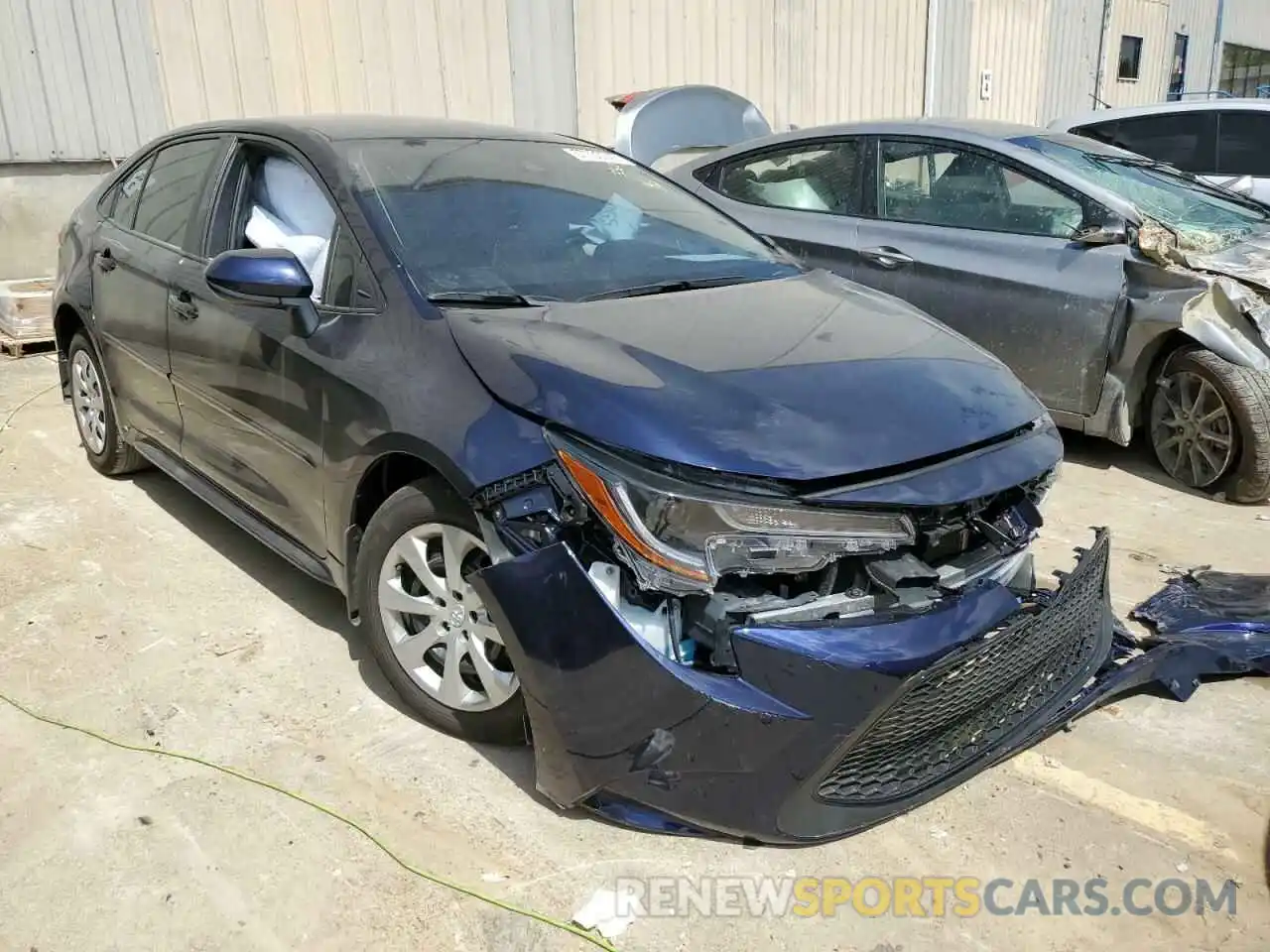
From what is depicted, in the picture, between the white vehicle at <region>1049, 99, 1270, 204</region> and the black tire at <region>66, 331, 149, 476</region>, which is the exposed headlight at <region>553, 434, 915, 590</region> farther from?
the white vehicle at <region>1049, 99, 1270, 204</region>

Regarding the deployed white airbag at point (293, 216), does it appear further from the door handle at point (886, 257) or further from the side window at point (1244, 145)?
the side window at point (1244, 145)

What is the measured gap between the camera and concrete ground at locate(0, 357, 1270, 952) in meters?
2.17

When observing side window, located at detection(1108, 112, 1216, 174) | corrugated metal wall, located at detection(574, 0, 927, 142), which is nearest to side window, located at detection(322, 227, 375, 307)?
side window, located at detection(1108, 112, 1216, 174)

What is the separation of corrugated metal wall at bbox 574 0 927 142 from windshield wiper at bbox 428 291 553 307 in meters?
7.81

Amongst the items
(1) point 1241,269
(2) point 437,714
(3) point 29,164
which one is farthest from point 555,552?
(3) point 29,164

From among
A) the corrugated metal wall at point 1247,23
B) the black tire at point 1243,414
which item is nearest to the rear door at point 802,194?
the black tire at point 1243,414

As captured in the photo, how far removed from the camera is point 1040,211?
4.80 meters

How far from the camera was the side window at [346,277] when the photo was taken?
277 centimetres

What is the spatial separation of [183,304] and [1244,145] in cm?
771

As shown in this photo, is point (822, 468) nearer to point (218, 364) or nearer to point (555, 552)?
point (555, 552)


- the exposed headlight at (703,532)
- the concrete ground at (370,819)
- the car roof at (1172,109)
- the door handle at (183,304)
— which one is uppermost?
the car roof at (1172,109)

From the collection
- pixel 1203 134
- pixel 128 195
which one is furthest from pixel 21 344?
pixel 1203 134

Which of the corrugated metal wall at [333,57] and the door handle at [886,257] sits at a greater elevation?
the corrugated metal wall at [333,57]

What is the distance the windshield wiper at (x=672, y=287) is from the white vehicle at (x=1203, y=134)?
19.3 feet
